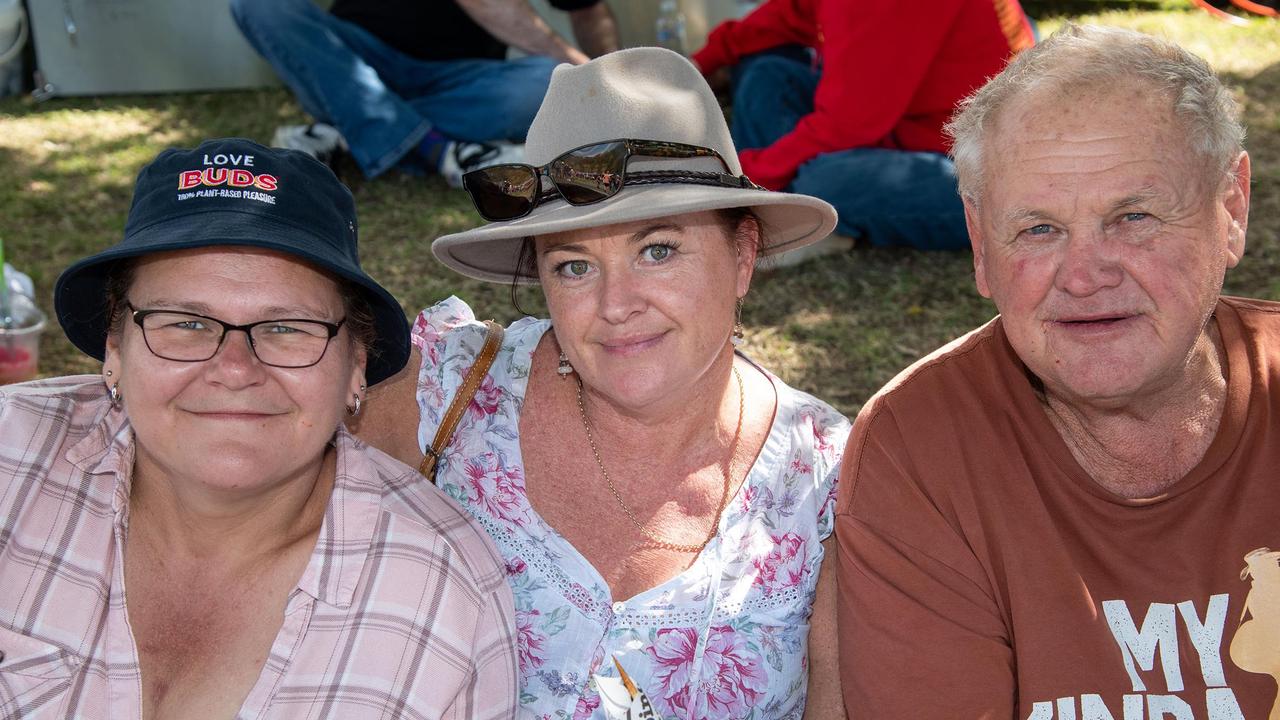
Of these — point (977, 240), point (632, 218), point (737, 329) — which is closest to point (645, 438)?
point (737, 329)

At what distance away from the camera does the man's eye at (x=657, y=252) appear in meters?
2.37

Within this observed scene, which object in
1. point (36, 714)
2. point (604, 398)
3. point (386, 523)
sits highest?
point (604, 398)

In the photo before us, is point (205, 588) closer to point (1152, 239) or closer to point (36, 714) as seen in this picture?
point (36, 714)

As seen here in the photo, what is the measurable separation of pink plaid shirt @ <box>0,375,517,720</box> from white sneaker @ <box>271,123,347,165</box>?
163 inches

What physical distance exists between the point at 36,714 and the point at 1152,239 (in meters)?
2.19

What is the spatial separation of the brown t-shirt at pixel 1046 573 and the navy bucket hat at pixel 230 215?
1.07 m

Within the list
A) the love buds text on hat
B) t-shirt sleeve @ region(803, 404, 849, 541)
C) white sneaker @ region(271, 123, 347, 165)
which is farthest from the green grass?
the love buds text on hat

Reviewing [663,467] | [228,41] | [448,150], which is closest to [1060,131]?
[663,467]

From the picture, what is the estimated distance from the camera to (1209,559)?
2125mm

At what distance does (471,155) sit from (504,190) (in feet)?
13.0

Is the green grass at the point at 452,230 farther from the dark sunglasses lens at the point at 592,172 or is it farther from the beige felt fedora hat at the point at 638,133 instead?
the dark sunglasses lens at the point at 592,172

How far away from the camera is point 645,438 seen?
2.56 metres

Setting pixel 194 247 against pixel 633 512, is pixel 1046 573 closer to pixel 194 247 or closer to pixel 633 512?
pixel 633 512

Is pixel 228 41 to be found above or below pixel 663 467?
below
